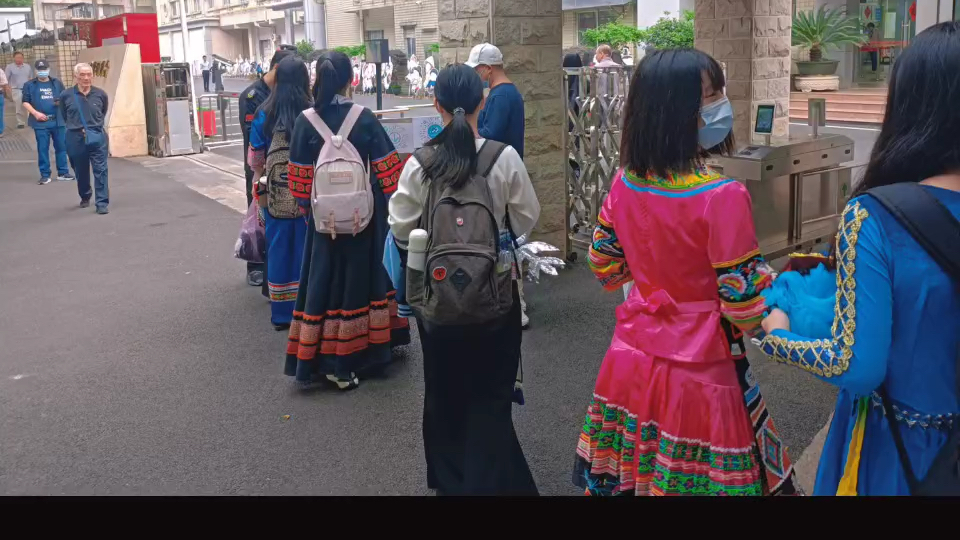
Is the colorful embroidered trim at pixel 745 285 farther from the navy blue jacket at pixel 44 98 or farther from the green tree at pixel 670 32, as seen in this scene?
the green tree at pixel 670 32

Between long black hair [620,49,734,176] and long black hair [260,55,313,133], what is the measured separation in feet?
10.4

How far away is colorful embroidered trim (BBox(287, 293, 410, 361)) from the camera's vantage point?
16.5 feet

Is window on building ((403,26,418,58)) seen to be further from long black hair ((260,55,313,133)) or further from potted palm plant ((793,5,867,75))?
long black hair ((260,55,313,133))

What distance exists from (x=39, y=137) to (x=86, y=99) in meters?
4.07

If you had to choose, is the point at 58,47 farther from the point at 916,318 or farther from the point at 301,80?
the point at 916,318

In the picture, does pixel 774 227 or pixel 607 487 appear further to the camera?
pixel 774 227

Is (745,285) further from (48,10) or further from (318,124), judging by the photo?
(48,10)

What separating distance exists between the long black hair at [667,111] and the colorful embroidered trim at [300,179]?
2607mm

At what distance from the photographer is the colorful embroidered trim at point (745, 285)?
2.47 m

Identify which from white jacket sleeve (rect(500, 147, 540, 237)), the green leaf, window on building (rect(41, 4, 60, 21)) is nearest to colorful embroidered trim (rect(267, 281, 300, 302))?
white jacket sleeve (rect(500, 147, 540, 237))

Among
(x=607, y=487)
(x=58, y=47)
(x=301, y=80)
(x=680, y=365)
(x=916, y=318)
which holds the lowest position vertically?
(x=607, y=487)

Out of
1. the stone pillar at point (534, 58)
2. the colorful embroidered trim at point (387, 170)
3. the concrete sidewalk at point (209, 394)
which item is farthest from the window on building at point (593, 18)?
the colorful embroidered trim at point (387, 170)

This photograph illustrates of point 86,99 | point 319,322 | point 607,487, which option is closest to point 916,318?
point 607,487

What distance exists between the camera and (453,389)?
340 cm
